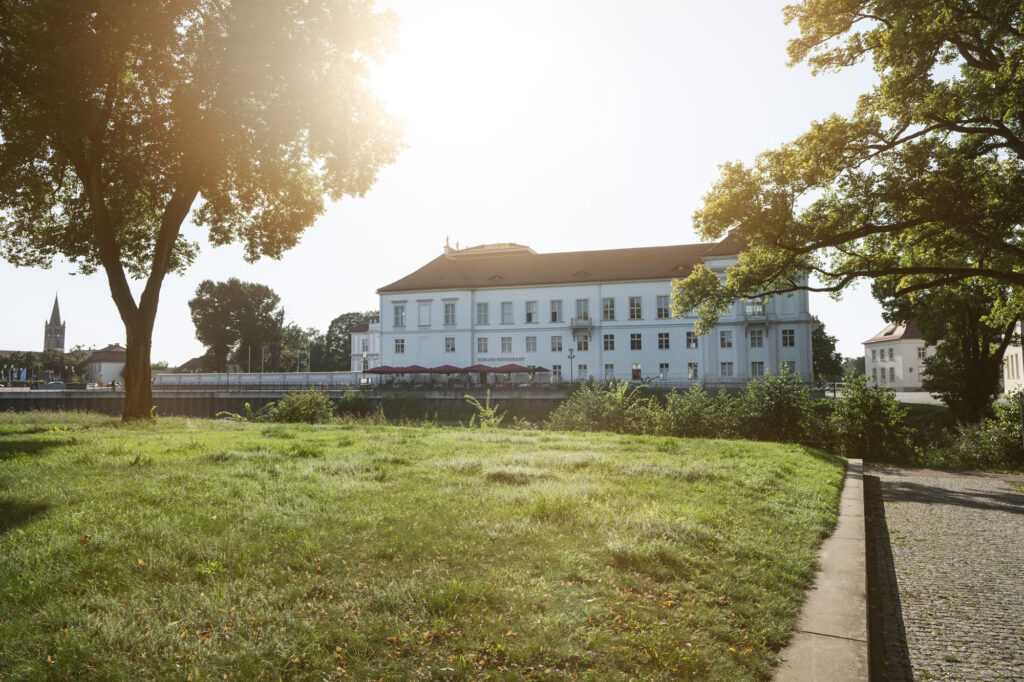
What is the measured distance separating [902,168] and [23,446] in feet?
58.6

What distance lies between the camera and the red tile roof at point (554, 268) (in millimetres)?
59188

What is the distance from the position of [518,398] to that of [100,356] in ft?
341

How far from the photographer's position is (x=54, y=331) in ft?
496

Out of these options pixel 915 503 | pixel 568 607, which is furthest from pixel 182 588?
pixel 915 503

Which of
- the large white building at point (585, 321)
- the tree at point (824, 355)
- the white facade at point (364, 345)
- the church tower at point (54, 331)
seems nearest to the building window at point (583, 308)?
the large white building at point (585, 321)

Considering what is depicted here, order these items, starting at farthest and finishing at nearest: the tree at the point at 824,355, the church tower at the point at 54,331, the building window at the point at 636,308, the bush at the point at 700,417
Answer: the church tower at the point at 54,331, the tree at the point at 824,355, the building window at the point at 636,308, the bush at the point at 700,417

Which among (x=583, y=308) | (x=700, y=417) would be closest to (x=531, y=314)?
(x=583, y=308)

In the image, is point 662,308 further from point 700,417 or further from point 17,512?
point 17,512

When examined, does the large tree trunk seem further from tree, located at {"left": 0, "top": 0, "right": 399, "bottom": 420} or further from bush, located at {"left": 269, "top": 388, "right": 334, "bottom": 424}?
bush, located at {"left": 269, "top": 388, "right": 334, "bottom": 424}

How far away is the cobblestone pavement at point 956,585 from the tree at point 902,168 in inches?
289

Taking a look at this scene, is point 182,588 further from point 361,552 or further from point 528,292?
point 528,292

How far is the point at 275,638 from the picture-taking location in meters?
3.18

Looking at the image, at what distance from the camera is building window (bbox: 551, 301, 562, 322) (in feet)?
199

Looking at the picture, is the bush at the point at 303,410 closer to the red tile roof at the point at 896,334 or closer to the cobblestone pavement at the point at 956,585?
the cobblestone pavement at the point at 956,585
